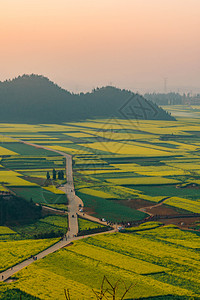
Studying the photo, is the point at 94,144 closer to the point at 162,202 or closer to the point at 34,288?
the point at 162,202

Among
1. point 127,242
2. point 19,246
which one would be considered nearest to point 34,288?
point 19,246

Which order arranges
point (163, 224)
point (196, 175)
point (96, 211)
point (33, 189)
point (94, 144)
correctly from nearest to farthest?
point (163, 224) → point (96, 211) → point (33, 189) → point (196, 175) → point (94, 144)

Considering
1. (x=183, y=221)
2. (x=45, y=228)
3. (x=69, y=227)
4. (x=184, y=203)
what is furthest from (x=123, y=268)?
(x=184, y=203)

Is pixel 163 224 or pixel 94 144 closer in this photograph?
pixel 163 224

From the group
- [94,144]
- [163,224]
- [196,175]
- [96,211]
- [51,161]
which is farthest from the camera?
[94,144]

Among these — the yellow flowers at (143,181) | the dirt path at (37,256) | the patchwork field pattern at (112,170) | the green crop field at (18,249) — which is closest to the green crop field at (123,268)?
the dirt path at (37,256)

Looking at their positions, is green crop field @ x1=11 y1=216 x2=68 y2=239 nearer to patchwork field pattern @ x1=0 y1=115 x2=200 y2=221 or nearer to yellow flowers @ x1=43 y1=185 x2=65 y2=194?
patchwork field pattern @ x1=0 y1=115 x2=200 y2=221

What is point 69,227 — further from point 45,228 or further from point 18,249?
point 18,249

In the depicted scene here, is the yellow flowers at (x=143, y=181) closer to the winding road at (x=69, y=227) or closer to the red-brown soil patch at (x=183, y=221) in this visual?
A: the winding road at (x=69, y=227)

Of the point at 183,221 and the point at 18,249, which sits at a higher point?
the point at 18,249
